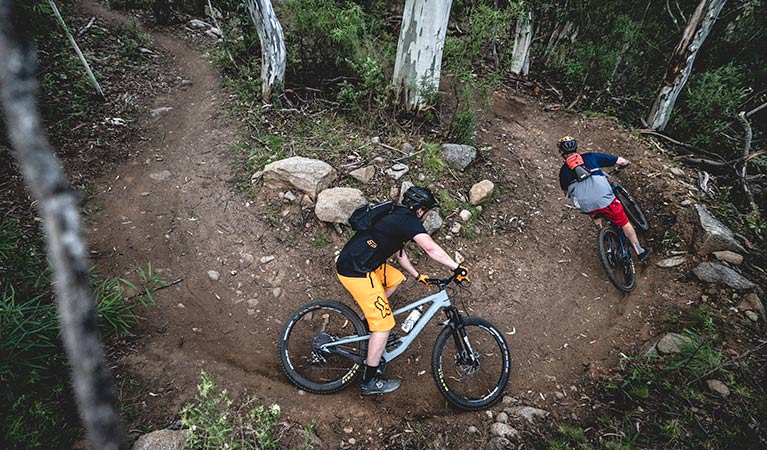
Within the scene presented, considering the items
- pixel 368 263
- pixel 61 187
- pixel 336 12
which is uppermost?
pixel 61 187

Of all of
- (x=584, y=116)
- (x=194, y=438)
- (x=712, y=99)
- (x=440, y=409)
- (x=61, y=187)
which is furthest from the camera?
(x=584, y=116)

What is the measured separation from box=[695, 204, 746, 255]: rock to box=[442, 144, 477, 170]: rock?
4130 mm

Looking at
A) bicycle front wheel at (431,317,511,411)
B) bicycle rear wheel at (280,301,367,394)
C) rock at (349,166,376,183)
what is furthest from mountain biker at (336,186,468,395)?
rock at (349,166,376,183)

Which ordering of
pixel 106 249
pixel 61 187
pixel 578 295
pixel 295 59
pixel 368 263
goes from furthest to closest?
pixel 295 59
pixel 578 295
pixel 106 249
pixel 368 263
pixel 61 187

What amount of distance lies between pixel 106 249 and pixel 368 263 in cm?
420

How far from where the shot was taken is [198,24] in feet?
43.3

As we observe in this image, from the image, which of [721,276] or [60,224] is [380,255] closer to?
[60,224]

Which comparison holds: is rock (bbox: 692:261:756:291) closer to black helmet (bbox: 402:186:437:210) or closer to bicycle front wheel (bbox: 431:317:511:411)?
bicycle front wheel (bbox: 431:317:511:411)

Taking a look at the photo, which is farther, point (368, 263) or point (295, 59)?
point (295, 59)

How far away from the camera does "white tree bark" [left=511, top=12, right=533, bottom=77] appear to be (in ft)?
39.1

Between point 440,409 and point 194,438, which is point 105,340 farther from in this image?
point 440,409

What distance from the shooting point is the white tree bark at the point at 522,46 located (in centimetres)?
1191

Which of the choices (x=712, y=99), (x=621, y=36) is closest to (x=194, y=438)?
(x=712, y=99)

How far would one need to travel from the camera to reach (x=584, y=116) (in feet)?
35.8
